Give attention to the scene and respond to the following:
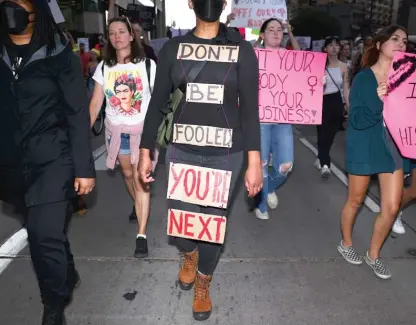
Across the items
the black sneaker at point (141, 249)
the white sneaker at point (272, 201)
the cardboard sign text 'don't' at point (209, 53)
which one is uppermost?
the cardboard sign text 'don't' at point (209, 53)

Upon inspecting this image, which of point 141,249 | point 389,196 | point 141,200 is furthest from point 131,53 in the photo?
point 389,196

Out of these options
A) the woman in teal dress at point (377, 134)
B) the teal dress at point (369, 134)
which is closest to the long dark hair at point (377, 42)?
the woman in teal dress at point (377, 134)

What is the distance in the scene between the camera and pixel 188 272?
372 cm

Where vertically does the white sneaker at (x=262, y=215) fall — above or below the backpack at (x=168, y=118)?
below

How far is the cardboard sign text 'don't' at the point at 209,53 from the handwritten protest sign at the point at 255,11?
14.5 ft

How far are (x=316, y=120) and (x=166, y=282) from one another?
2623mm

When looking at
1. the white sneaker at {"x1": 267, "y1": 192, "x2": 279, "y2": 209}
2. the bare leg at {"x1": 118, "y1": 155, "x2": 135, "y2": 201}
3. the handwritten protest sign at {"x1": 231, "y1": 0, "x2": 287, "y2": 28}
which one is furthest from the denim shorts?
the handwritten protest sign at {"x1": 231, "y1": 0, "x2": 287, "y2": 28}

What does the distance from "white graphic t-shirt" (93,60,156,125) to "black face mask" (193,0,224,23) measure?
141 centimetres

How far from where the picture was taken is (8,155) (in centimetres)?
274

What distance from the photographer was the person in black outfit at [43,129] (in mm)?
2680

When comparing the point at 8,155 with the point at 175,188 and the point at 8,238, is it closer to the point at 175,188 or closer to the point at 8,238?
the point at 175,188

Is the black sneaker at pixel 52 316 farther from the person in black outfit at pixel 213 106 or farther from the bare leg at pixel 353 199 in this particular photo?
the bare leg at pixel 353 199

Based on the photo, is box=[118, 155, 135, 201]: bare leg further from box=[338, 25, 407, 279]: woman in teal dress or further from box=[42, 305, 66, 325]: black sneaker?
box=[338, 25, 407, 279]: woman in teal dress

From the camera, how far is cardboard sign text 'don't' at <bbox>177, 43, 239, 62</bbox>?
9.45ft
